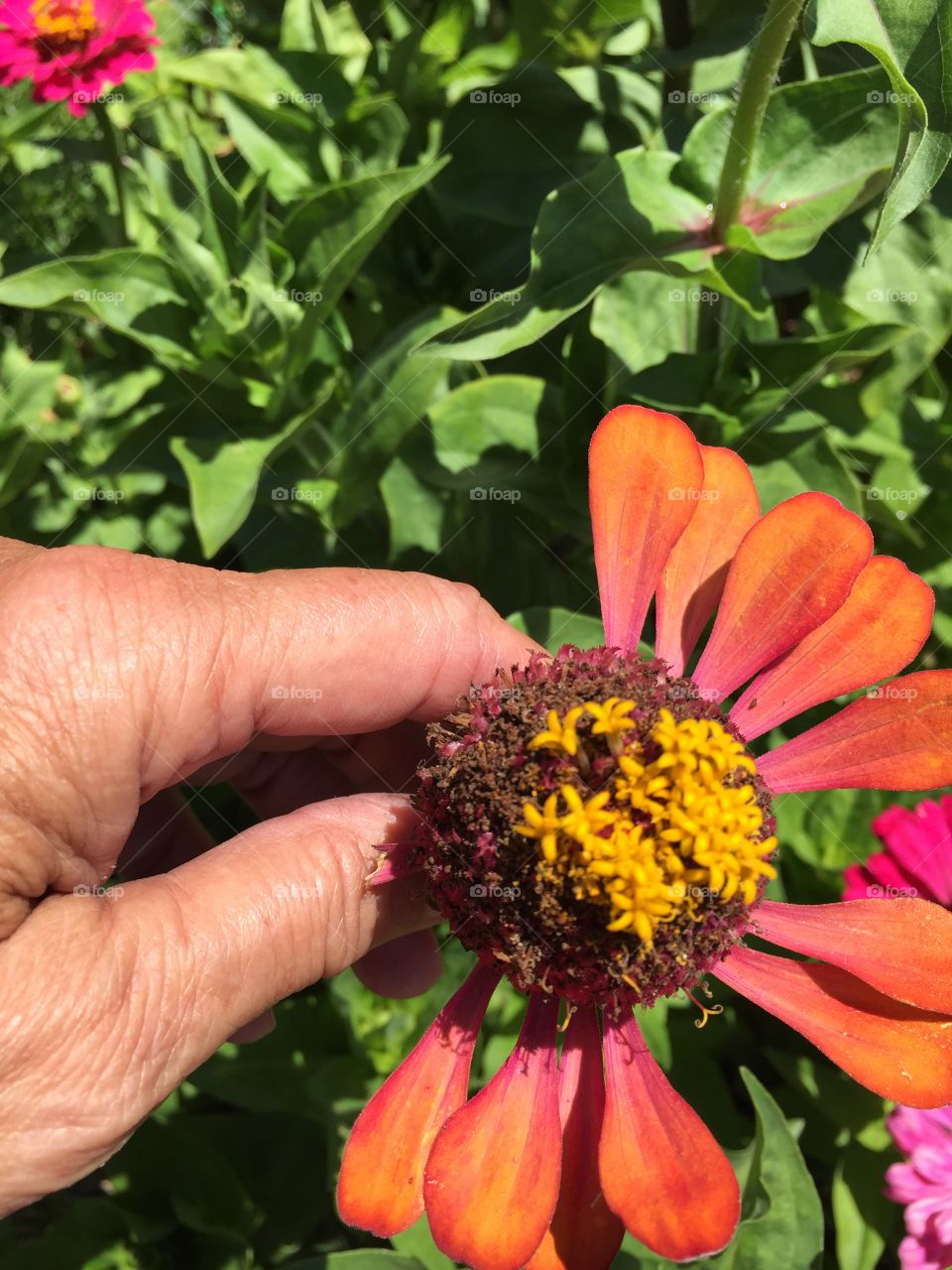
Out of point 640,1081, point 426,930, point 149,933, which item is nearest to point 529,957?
point 640,1081

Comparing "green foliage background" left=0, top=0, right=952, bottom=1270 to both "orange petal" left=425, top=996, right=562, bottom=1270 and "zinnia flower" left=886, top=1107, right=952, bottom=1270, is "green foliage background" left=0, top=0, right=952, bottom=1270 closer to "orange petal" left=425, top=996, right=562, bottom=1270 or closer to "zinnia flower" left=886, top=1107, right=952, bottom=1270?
"zinnia flower" left=886, top=1107, right=952, bottom=1270

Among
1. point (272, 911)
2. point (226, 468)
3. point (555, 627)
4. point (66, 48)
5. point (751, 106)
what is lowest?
point (555, 627)

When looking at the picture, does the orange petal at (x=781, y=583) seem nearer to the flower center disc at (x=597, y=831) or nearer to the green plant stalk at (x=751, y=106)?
the flower center disc at (x=597, y=831)

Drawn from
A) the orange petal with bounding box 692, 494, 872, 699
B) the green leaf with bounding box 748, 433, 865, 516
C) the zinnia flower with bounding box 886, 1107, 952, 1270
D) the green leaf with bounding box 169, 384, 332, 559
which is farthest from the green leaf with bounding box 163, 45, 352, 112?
the zinnia flower with bounding box 886, 1107, 952, 1270

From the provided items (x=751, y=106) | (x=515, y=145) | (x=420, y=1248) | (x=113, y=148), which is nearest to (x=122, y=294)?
(x=113, y=148)

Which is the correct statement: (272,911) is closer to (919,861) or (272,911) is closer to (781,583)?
(781,583)

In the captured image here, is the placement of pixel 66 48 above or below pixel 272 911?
above
